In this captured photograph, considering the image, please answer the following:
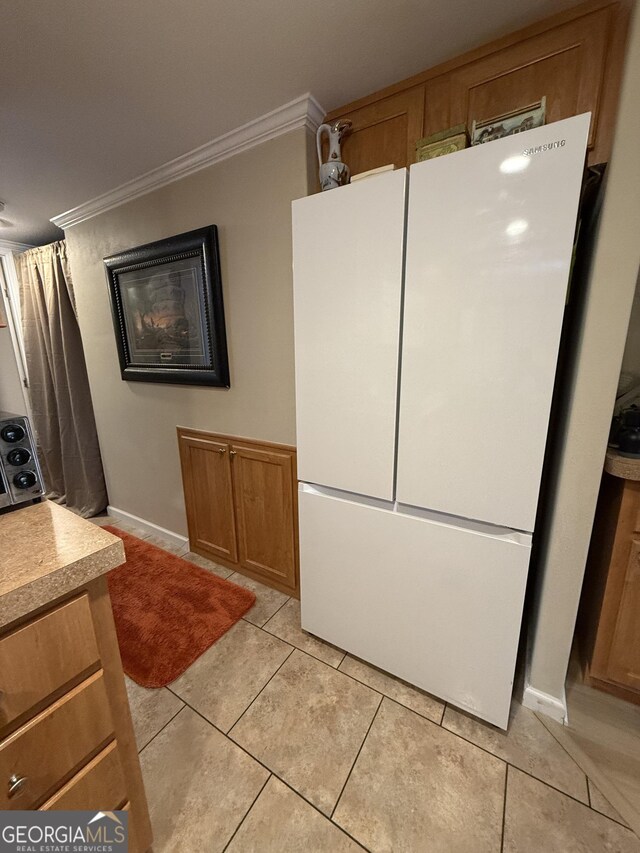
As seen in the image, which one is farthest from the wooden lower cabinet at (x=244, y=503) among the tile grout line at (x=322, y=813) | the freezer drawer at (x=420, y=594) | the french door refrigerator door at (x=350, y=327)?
the tile grout line at (x=322, y=813)

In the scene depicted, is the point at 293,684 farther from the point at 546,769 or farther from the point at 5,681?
the point at 5,681

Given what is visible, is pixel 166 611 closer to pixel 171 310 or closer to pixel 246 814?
pixel 246 814

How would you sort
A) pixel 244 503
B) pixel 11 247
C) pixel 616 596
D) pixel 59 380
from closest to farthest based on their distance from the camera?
pixel 616 596 < pixel 244 503 < pixel 59 380 < pixel 11 247

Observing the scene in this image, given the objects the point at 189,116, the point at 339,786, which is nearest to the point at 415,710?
the point at 339,786

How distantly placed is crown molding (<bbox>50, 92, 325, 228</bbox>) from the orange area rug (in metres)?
2.35

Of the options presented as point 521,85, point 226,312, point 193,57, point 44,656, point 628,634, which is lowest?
point 628,634

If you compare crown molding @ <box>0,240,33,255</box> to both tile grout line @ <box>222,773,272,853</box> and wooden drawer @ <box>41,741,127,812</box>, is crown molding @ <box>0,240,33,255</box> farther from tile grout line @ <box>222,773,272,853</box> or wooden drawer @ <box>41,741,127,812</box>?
tile grout line @ <box>222,773,272,853</box>

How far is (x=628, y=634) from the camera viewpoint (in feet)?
4.10

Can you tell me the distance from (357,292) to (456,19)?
92 cm

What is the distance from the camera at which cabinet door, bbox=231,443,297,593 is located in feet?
6.18

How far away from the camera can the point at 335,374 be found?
4.34 feet

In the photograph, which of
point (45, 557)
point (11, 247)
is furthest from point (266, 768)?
point (11, 247)

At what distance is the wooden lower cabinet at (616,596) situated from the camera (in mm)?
1181

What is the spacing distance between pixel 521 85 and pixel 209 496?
7.90ft
